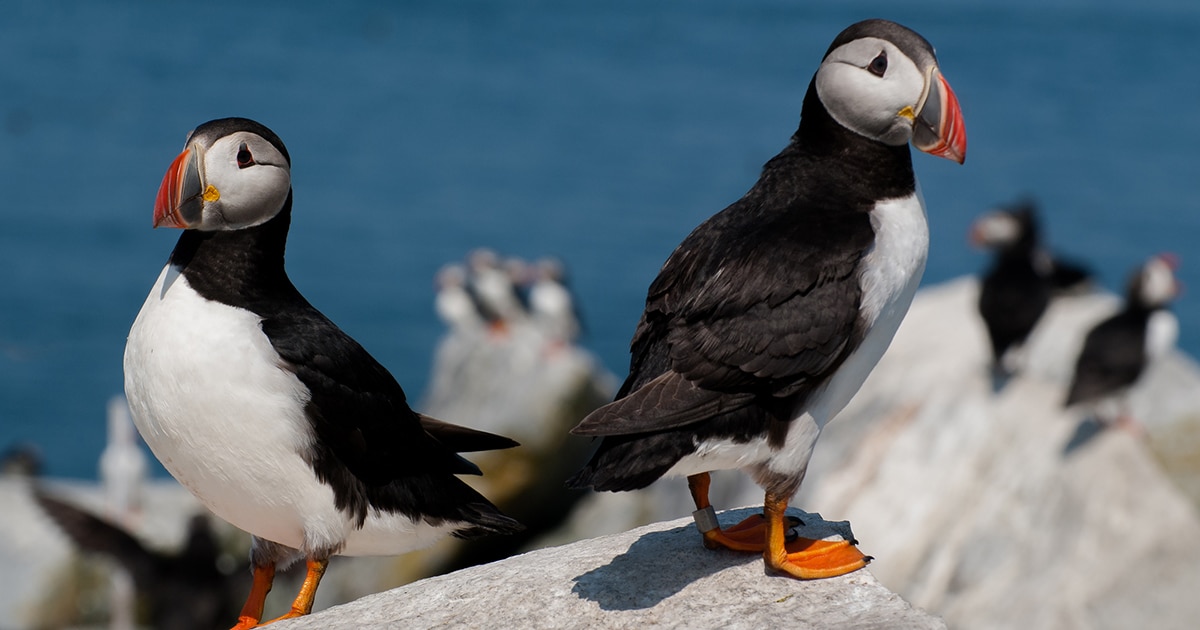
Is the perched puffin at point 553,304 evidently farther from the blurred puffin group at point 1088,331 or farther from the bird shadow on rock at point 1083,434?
the bird shadow on rock at point 1083,434

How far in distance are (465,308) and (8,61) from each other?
3493 centimetres

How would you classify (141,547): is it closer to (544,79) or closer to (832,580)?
(832,580)

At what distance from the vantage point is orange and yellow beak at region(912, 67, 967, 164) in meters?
4.14

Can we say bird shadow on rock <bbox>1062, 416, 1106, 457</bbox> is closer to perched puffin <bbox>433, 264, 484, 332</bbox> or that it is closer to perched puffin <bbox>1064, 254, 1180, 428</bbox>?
perched puffin <bbox>1064, 254, 1180, 428</bbox>

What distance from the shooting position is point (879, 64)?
4203 millimetres

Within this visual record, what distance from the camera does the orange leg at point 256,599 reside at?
183 inches

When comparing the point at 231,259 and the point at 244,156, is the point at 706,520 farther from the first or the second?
the point at 244,156

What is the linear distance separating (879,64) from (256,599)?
8.18ft

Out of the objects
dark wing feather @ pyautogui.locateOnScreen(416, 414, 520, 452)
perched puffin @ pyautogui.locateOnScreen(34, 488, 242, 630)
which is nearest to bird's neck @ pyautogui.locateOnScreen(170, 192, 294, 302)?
dark wing feather @ pyautogui.locateOnScreen(416, 414, 520, 452)

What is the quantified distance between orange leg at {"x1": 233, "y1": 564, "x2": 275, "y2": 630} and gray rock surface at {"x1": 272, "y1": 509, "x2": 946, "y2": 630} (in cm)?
25

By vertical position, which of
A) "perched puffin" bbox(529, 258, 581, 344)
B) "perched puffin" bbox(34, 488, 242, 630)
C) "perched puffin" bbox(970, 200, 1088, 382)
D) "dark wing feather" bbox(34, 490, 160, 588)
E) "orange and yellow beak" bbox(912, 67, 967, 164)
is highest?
"perched puffin" bbox(529, 258, 581, 344)

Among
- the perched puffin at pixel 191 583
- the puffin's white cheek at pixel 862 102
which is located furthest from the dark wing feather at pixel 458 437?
the perched puffin at pixel 191 583

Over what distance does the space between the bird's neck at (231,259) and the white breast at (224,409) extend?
5cm

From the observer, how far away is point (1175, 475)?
30.5ft
